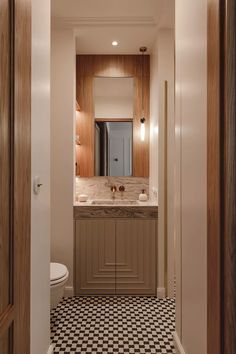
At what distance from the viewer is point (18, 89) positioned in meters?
0.95

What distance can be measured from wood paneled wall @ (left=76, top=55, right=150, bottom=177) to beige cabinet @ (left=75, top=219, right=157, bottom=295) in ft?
2.89

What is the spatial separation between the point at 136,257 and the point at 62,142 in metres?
1.41

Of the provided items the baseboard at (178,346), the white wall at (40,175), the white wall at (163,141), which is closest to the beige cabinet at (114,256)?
the white wall at (163,141)

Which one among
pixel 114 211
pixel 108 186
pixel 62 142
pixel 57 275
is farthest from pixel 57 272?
pixel 108 186

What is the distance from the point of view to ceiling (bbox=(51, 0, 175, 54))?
2.62m

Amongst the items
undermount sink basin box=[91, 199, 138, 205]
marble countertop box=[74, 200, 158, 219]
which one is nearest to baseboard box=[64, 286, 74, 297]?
marble countertop box=[74, 200, 158, 219]

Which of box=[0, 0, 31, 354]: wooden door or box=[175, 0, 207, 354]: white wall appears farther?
box=[175, 0, 207, 354]: white wall

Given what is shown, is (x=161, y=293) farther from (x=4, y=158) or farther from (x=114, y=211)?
(x=4, y=158)

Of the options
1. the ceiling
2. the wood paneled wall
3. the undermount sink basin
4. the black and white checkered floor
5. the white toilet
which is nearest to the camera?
the black and white checkered floor

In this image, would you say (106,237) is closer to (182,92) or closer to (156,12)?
(182,92)

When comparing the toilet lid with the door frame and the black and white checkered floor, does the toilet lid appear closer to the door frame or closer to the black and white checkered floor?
the black and white checkered floor

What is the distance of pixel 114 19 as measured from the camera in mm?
2838

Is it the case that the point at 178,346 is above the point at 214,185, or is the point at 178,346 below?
below

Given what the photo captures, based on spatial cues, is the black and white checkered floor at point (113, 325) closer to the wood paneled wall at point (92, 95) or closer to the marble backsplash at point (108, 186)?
the marble backsplash at point (108, 186)
